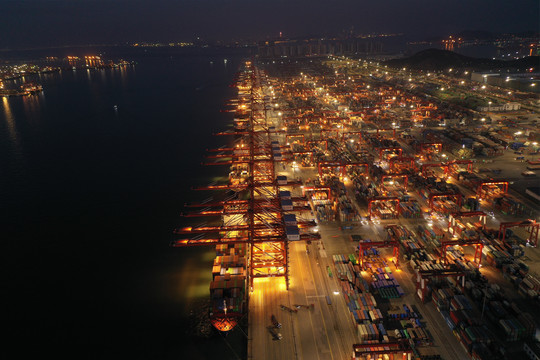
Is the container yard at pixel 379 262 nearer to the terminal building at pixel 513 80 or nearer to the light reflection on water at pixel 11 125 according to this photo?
the light reflection on water at pixel 11 125

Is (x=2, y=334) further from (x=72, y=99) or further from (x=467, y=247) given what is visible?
(x=72, y=99)

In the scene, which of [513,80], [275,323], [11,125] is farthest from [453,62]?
[275,323]

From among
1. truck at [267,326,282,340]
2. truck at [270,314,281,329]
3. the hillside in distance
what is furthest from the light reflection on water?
the hillside in distance

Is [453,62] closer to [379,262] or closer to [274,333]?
[379,262]

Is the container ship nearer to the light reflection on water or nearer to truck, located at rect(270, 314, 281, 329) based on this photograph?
truck, located at rect(270, 314, 281, 329)

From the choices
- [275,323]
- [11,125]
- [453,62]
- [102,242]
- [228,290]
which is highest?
[453,62]

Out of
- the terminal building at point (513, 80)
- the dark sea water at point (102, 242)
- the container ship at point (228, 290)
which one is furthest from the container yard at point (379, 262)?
the terminal building at point (513, 80)

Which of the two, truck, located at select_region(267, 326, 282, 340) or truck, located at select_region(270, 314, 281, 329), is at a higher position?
truck, located at select_region(270, 314, 281, 329)
